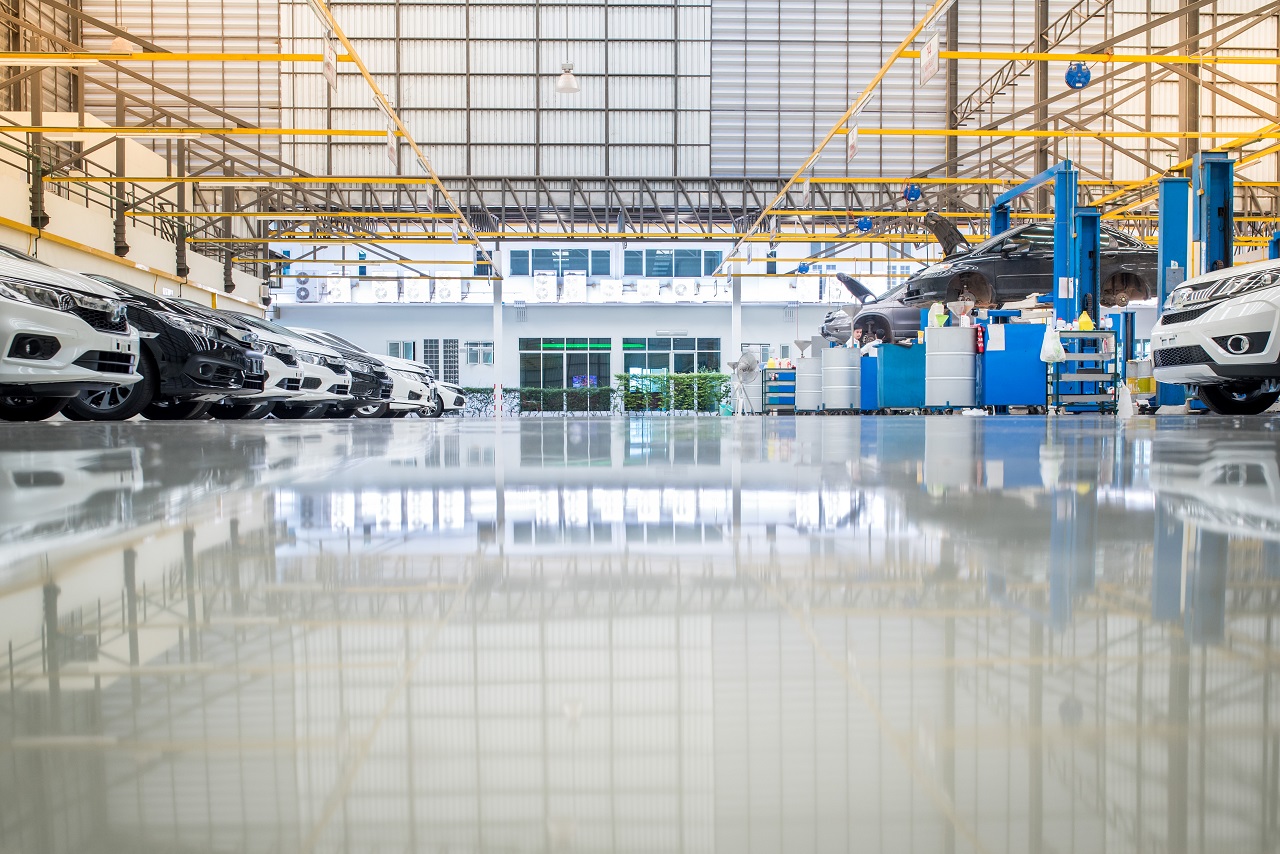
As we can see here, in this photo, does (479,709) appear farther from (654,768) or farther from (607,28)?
(607,28)

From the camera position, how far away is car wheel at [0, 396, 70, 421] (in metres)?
6.96

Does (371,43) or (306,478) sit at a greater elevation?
(371,43)

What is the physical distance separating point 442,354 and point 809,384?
18.0m

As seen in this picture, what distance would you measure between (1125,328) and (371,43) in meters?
17.6

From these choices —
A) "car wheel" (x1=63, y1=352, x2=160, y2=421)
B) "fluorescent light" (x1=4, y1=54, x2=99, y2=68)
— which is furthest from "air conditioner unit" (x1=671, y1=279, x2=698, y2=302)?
"car wheel" (x1=63, y1=352, x2=160, y2=421)

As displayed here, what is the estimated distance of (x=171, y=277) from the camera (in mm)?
21250

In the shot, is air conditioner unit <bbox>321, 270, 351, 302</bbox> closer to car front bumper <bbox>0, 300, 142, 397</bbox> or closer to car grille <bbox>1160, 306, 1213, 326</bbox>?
car front bumper <bbox>0, 300, 142, 397</bbox>

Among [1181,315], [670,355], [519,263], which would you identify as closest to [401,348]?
[519,263]

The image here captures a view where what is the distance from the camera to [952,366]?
470 inches

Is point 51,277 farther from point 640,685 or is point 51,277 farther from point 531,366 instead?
point 531,366

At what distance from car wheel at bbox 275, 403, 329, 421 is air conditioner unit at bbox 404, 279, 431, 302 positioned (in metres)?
17.8

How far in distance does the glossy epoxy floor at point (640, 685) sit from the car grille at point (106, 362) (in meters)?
5.54

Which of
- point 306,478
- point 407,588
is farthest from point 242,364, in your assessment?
point 407,588

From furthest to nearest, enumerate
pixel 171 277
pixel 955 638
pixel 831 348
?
pixel 171 277, pixel 831 348, pixel 955 638
